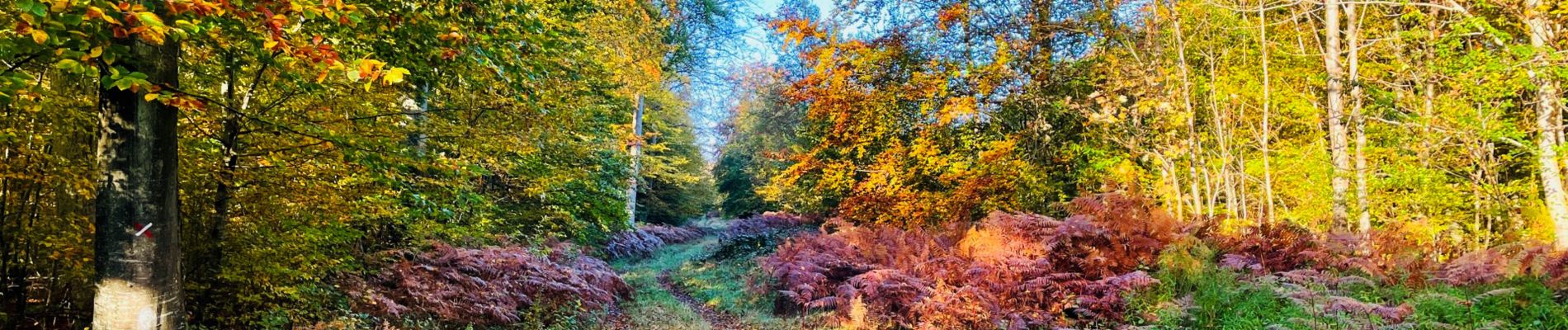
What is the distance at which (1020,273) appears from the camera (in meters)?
6.91

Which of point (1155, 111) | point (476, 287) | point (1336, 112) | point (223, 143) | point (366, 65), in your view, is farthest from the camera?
point (1155, 111)

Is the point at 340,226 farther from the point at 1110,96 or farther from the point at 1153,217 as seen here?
the point at 1110,96

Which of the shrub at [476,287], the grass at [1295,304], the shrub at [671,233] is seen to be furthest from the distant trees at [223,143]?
the shrub at [671,233]

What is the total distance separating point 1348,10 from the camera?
28.0 feet

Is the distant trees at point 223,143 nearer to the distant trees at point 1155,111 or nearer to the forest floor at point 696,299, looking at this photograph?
the forest floor at point 696,299

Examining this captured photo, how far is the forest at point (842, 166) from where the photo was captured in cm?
364

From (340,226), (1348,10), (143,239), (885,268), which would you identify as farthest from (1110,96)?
(143,239)

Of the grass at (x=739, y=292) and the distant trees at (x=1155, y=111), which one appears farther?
the distant trees at (x=1155, y=111)

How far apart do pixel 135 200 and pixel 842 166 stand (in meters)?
9.40

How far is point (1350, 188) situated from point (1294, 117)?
7.10 ft

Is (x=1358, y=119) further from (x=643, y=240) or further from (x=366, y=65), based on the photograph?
(x=643, y=240)

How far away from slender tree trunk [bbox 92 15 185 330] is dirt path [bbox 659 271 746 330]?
245 inches

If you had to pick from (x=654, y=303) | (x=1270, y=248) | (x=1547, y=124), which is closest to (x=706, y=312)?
(x=654, y=303)

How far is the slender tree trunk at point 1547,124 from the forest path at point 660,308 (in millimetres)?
9420
